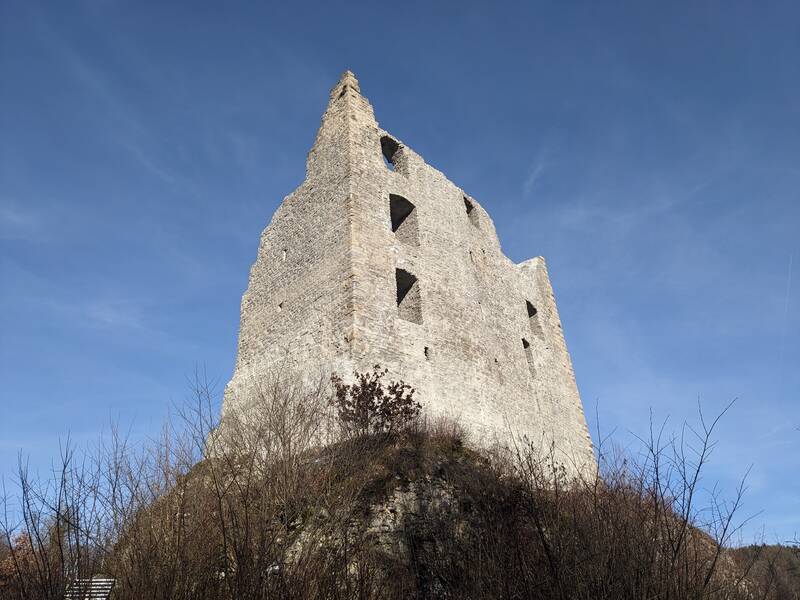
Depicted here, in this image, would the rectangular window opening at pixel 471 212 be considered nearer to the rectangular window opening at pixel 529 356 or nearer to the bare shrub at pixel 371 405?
the rectangular window opening at pixel 529 356

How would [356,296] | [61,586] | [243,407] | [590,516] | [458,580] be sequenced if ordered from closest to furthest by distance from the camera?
[61,586], [590,516], [458,580], [356,296], [243,407]

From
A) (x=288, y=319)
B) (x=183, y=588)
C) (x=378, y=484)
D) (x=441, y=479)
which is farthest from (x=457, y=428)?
(x=183, y=588)

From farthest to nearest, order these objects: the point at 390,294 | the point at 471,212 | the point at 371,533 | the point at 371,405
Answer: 1. the point at 471,212
2. the point at 390,294
3. the point at 371,405
4. the point at 371,533

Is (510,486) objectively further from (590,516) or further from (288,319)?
(288,319)

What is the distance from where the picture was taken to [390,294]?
1111 cm

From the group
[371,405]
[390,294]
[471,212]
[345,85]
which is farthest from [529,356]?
[345,85]

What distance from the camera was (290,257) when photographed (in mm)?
12844

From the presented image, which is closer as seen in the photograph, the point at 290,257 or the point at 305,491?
the point at 305,491

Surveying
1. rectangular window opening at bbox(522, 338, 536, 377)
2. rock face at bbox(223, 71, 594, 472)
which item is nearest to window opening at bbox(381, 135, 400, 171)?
rock face at bbox(223, 71, 594, 472)

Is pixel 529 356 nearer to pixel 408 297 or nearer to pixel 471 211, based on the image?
pixel 471 211

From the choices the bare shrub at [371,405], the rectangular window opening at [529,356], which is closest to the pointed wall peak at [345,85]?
the bare shrub at [371,405]

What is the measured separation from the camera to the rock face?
1073cm

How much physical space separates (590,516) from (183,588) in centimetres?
319

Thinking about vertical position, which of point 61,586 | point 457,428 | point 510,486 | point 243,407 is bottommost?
point 61,586
